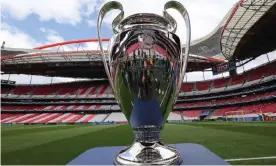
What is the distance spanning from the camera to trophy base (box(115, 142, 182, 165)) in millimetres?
→ 987

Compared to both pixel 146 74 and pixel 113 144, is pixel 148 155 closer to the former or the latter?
pixel 146 74

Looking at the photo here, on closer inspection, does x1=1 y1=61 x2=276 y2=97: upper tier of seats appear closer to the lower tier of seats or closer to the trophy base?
the lower tier of seats

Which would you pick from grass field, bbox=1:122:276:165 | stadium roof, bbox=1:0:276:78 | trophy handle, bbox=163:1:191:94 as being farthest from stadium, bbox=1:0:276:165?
trophy handle, bbox=163:1:191:94

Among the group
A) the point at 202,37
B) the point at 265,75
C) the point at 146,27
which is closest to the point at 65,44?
the point at 202,37

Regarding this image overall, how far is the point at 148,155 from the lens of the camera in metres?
1.05

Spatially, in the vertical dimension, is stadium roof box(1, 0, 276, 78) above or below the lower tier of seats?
above

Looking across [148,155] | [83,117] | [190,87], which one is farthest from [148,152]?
[190,87]

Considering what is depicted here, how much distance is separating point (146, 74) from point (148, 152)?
1.40ft

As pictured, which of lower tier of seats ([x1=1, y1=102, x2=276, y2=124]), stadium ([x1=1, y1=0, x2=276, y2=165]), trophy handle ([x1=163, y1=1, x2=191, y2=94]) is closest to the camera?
trophy handle ([x1=163, y1=1, x2=191, y2=94])

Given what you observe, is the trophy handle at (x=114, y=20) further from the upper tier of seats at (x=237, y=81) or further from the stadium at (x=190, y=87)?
the upper tier of seats at (x=237, y=81)

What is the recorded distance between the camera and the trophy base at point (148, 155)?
0.99m

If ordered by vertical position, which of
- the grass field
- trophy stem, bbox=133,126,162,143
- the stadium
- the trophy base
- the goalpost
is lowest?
the grass field

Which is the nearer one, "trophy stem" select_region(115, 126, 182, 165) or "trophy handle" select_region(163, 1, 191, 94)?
"trophy stem" select_region(115, 126, 182, 165)

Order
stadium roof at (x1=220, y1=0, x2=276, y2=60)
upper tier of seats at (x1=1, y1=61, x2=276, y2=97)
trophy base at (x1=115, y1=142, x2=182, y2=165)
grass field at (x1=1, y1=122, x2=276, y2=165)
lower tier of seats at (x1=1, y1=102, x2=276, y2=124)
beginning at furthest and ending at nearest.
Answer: upper tier of seats at (x1=1, y1=61, x2=276, y2=97) < lower tier of seats at (x1=1, y1=102, x2=276, y2=124) < stadium roof at (x1=220, y1=0, x2=276, y2=60) < grass field at (x1=1, y1=122, x2=276, y2=165) < trophy base at (x1=115, y1=142, x2=182, y2=165)
